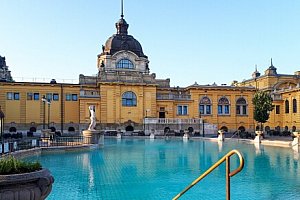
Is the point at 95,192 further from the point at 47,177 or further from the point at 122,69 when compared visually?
the point at 122,69

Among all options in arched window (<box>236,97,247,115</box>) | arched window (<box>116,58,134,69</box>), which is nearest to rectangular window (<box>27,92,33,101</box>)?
arched window (<box>116,58,134,69</box>)

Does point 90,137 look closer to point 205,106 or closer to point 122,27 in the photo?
point 205,106

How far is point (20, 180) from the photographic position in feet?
18.6

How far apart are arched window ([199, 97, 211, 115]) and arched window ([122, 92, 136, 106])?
493 inches

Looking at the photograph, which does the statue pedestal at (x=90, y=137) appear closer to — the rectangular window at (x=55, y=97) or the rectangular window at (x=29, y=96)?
the rectangular window at (x=55, y=97)

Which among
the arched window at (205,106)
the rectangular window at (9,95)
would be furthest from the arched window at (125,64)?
the rectangular window at (9,95)

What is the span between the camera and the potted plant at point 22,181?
5.56 meters

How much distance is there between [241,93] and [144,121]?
2041cm

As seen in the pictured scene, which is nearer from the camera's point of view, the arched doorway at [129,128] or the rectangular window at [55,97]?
the rectangular window at [55,97]

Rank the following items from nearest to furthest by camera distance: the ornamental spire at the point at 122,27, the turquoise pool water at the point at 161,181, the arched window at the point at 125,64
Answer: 1. the turquoise pool water at the point at 161,181
2. the arched window at the point at 125,64
3. the ornamental spire at the point at 122,27

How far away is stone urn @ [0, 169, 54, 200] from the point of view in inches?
218

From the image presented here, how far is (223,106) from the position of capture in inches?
2350

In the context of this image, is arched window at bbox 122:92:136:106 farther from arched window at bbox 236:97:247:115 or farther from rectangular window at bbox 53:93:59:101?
arched window at bbox 236:97:247:115

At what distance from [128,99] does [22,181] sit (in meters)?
49.4
